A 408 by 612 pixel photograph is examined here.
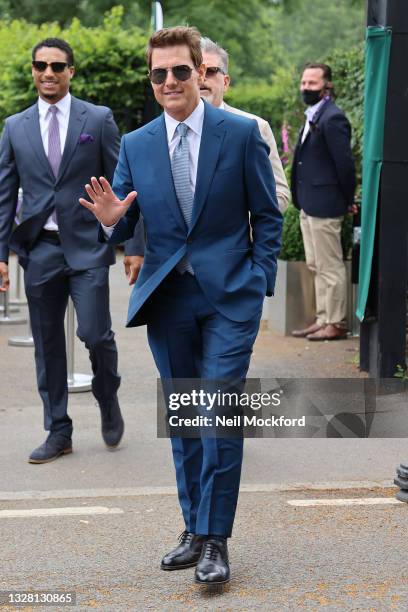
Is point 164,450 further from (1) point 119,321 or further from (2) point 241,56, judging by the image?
(2) point 241,56

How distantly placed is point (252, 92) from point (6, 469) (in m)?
19.9

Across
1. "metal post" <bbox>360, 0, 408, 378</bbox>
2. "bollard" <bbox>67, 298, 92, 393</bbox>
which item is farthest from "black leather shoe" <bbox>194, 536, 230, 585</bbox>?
"bollard" <bbox>67, 298, 92, 393</bbox>

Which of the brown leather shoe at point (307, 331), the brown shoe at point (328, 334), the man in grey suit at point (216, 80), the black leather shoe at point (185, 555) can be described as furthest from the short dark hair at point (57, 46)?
the brown leather shoe at point (307, 331)

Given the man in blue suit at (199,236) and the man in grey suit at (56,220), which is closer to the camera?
the man in blue suit at (199,236)

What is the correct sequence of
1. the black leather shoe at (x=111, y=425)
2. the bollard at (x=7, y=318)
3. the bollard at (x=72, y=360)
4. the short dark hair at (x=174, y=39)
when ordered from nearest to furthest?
the short dark hair at (x=174, y=39)
the black leather shoe at (x=111, y=425)
the bollard at (x=72, y=360)
the bollard at (x=7, y=318)

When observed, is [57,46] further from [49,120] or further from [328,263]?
[328,263]

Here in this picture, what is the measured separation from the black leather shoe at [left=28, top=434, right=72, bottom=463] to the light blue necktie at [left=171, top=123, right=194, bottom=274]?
7.94 feet

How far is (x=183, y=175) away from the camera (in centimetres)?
505

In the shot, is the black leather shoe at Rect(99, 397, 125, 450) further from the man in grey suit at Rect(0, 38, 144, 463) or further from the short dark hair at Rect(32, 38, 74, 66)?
the short dark hair at Rect(32, 38, 74, 66)

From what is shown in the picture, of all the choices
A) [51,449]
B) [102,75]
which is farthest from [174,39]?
[102,75]

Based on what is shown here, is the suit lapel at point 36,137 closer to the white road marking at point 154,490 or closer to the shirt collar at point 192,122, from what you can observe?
the white road marking at point 154,490

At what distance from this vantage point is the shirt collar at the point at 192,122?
5059 mm

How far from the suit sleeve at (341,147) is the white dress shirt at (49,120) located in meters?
4.10

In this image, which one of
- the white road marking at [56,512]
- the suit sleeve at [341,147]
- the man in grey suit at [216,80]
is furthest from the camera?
the suit sleeve at [341,147]
